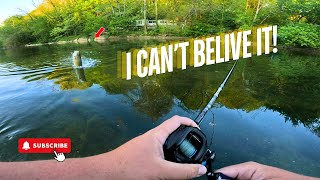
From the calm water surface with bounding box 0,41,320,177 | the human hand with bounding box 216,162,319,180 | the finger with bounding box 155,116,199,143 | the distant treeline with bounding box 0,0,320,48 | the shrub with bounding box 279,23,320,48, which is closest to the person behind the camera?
the human hand with bounding box 216,162,319,180

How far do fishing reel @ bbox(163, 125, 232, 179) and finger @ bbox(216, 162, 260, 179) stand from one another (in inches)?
1.5

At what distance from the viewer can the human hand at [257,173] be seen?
1680 millimetres

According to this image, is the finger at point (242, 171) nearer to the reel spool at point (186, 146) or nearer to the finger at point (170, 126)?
the reel spool at point (186, 146)

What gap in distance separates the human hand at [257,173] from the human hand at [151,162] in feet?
0.64

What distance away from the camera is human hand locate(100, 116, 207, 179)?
5.79 feet

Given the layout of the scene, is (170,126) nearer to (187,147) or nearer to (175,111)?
(187,147)

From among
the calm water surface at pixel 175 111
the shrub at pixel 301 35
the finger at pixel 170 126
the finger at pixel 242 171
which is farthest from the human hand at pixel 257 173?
the shrub at pixel 301 35

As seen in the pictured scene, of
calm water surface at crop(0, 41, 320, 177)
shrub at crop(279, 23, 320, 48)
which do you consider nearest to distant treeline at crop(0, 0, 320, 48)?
shrub at crop(279, 23, 320, 48)

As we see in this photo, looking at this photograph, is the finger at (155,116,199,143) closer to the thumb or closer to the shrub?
the thumb

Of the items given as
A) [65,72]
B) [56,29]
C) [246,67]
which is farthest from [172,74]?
[56,29]

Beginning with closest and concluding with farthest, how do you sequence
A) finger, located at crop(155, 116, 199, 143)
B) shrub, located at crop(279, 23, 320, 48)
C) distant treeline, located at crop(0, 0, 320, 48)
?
finger, located at crop(155, 116, 199, 143), shrub, located at crop(279, 23, 320, 48), distant treeline, located at crop(0, 0, 320, 48)

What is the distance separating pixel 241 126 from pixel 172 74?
6.74 m

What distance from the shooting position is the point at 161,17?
4959cm

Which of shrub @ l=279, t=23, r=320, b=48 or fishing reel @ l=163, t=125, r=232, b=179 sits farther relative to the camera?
shrub @ l=279, t=23, r=320, b=48
